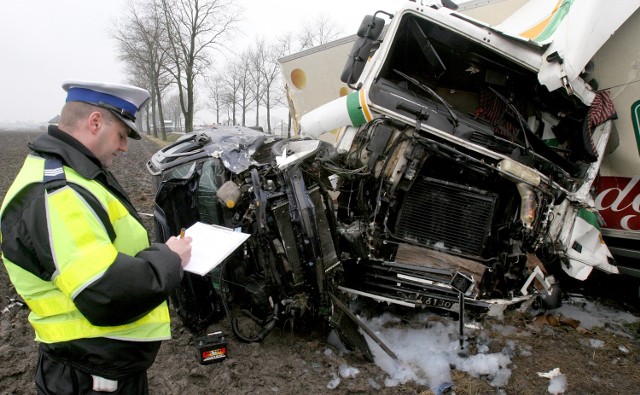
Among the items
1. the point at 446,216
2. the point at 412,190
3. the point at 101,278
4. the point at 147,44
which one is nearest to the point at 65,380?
the point at 101,278

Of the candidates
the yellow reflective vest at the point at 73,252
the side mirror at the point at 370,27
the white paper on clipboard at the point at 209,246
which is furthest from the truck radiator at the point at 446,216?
the yellow reflective vest at the point at 73,252

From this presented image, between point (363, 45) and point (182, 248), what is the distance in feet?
9.61

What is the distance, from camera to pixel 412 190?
344 cm

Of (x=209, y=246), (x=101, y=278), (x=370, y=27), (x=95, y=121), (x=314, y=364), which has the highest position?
(x=370, y=27)

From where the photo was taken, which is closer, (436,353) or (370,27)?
(436,353)

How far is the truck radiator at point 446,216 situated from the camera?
3.39m

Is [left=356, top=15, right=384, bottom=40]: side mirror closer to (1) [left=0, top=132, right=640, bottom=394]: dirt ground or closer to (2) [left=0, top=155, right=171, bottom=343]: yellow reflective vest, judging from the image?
(1) [left=0, top=132, right=640, bottom=394]: dirt ground

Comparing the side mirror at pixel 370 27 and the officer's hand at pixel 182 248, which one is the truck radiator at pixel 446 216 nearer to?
the side mirror at pixel 370 27

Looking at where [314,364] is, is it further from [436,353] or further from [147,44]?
[147,44]

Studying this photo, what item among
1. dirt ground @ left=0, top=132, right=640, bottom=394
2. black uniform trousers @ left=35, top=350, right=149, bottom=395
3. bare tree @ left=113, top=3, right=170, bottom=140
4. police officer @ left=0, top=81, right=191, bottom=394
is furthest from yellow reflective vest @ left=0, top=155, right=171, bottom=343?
bare tree @ left=113, top=3, right=170, bottom=140

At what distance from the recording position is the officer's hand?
61.3 inches

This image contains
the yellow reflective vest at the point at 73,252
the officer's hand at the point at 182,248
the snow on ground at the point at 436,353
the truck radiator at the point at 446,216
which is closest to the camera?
the yellow reflective vest at the point at 73,252

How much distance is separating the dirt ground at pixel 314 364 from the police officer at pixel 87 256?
3.85 ft

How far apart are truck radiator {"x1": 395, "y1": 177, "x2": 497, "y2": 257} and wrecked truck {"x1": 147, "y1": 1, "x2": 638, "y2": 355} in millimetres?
11
